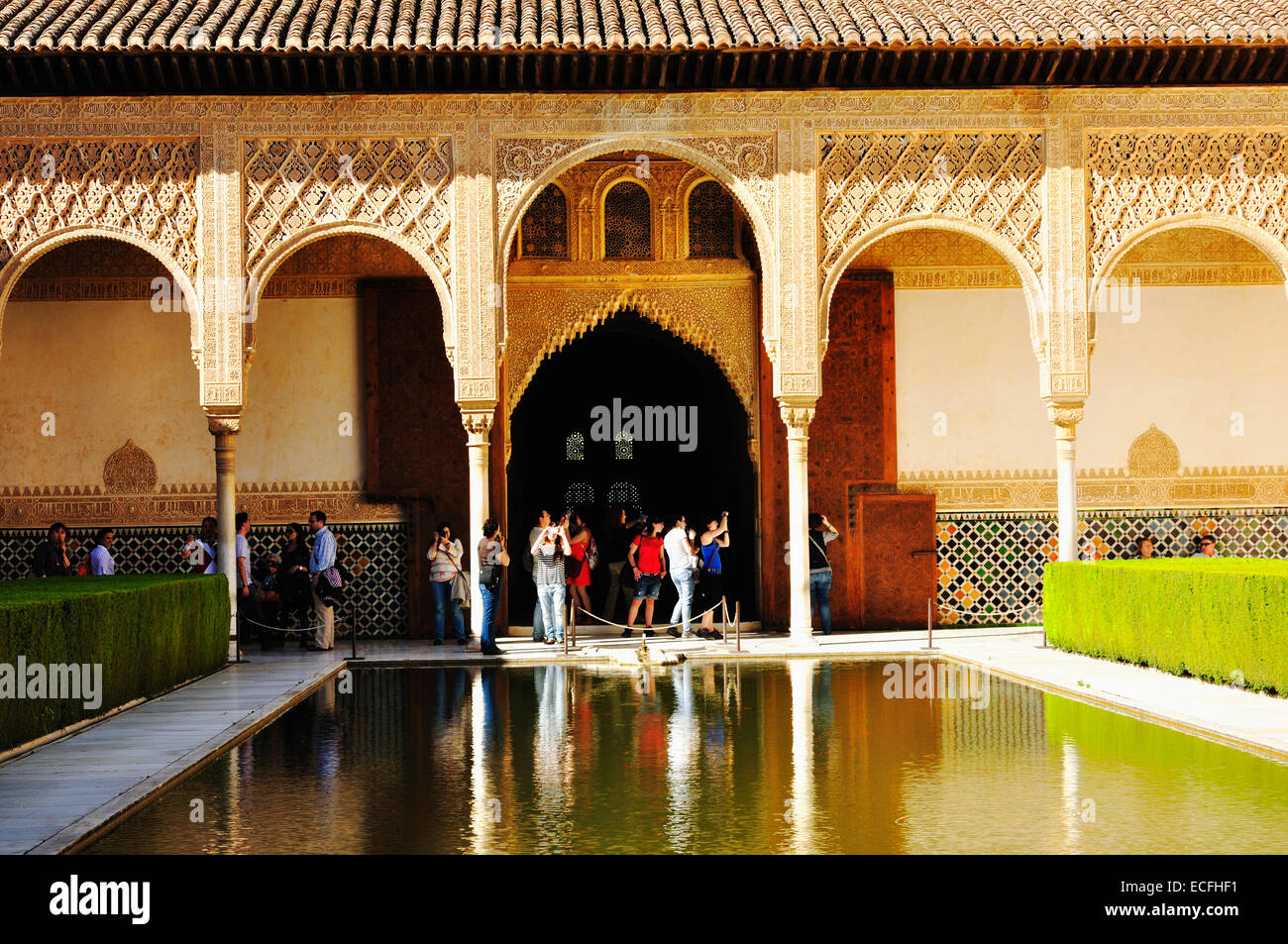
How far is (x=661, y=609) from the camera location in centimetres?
1711

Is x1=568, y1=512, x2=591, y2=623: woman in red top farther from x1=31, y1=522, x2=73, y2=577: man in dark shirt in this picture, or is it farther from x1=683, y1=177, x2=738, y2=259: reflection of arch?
x1=31, y1=522, x2=73, y2=577: man in dark shirt

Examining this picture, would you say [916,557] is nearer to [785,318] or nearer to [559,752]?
[785,318]

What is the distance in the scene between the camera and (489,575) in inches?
538

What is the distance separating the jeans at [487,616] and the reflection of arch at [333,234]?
204 centimetres

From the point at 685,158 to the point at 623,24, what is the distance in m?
1.27

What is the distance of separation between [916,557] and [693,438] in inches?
119

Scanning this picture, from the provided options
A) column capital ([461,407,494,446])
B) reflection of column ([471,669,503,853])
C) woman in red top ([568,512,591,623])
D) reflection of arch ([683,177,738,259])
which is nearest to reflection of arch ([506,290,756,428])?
reflection of arch ([683,177,738,259])

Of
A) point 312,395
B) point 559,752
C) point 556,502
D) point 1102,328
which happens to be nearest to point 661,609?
point 556,502

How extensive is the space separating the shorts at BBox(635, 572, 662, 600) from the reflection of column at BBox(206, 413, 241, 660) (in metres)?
3.94

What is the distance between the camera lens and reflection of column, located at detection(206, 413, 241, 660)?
13.6m

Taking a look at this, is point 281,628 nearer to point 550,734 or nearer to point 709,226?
point 709,226

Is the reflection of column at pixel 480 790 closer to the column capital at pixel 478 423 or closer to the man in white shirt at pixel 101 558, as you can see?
the column capital at pixel 478 423

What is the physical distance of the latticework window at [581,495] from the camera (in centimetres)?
1866

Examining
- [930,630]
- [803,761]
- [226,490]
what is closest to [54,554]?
[226,490]
